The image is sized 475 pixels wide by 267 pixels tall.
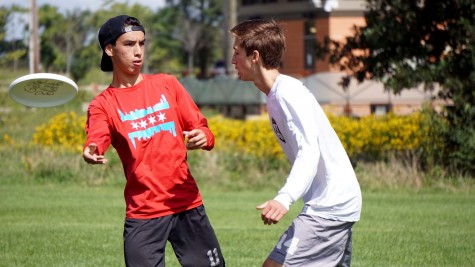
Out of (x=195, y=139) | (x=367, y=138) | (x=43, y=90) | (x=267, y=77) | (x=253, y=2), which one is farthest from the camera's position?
(x=253, y=2)

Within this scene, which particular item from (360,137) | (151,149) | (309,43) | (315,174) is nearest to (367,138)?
(360,137)

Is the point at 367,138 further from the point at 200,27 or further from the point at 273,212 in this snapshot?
the point at 200,27

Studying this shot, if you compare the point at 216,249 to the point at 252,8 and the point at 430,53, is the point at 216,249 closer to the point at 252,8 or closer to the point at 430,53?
the point at 430,53

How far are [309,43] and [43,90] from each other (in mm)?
32646

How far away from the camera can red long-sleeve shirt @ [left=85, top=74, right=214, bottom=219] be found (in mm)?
5668

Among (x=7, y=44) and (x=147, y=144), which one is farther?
(x=7, y=44)

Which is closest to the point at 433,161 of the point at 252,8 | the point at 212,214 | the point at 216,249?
the point at 212,214

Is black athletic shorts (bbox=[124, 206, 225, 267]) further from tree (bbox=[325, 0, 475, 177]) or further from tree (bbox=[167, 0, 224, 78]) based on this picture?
tree (bbox=[167, 0, 224, 78])

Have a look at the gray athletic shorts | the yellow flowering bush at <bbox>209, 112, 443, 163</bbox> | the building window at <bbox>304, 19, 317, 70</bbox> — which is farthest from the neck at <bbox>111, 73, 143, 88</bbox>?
the building window at <bbox>304, 19, 317, 70</bbox>

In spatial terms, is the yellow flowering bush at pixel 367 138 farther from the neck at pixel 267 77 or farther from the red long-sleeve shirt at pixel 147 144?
the neck at pixel 267 77

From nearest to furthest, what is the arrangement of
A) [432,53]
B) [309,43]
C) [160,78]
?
[160,78] → [432,53] → [309,43]

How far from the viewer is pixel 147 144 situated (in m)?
5.67

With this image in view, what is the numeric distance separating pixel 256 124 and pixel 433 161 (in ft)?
10.9

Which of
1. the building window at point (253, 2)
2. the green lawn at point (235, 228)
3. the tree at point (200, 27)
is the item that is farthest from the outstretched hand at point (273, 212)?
the tree at point (200, 27)
